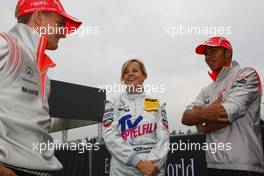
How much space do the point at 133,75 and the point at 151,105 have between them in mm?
362

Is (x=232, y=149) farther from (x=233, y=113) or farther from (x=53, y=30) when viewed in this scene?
(x=53, y=30)

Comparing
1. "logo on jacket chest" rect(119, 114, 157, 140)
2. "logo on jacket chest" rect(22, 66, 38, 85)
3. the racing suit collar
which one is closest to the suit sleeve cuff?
"logo on jacket chest" rect(119, 114, 157, 140)

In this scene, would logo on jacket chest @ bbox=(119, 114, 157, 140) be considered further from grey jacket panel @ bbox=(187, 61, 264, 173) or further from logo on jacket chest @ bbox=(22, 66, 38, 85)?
logo on jacket chest @ bbox=(22, 66, 38, 85)

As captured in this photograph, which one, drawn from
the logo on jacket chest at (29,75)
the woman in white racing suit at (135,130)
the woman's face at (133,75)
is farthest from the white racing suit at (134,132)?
the logo on jacket chest at (29,75)

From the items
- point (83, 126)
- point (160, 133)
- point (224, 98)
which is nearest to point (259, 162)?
point (224, 98)

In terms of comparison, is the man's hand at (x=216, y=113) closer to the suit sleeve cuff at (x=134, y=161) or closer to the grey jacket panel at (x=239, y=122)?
the grey jacket panel at (x=239, y=122)

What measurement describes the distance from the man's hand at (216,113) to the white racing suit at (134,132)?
1.34 feet

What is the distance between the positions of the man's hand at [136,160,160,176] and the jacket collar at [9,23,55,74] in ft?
4.18

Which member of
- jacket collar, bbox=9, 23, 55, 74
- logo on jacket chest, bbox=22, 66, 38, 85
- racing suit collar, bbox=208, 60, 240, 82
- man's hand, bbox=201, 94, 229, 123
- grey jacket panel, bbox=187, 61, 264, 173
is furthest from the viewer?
racing suit collar, bbox=208, 60, 240, 82

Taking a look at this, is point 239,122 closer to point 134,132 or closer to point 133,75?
point 134,132

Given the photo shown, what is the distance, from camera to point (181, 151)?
14.6 ft

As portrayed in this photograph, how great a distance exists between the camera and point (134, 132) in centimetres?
278

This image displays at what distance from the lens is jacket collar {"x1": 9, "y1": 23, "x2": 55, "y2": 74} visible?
1580 mm

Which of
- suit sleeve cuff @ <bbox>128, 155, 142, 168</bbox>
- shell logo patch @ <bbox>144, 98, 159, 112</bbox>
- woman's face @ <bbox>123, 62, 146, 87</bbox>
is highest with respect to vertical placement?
woman's face @ <bbox>123, 62, 146, 87</bbox>
